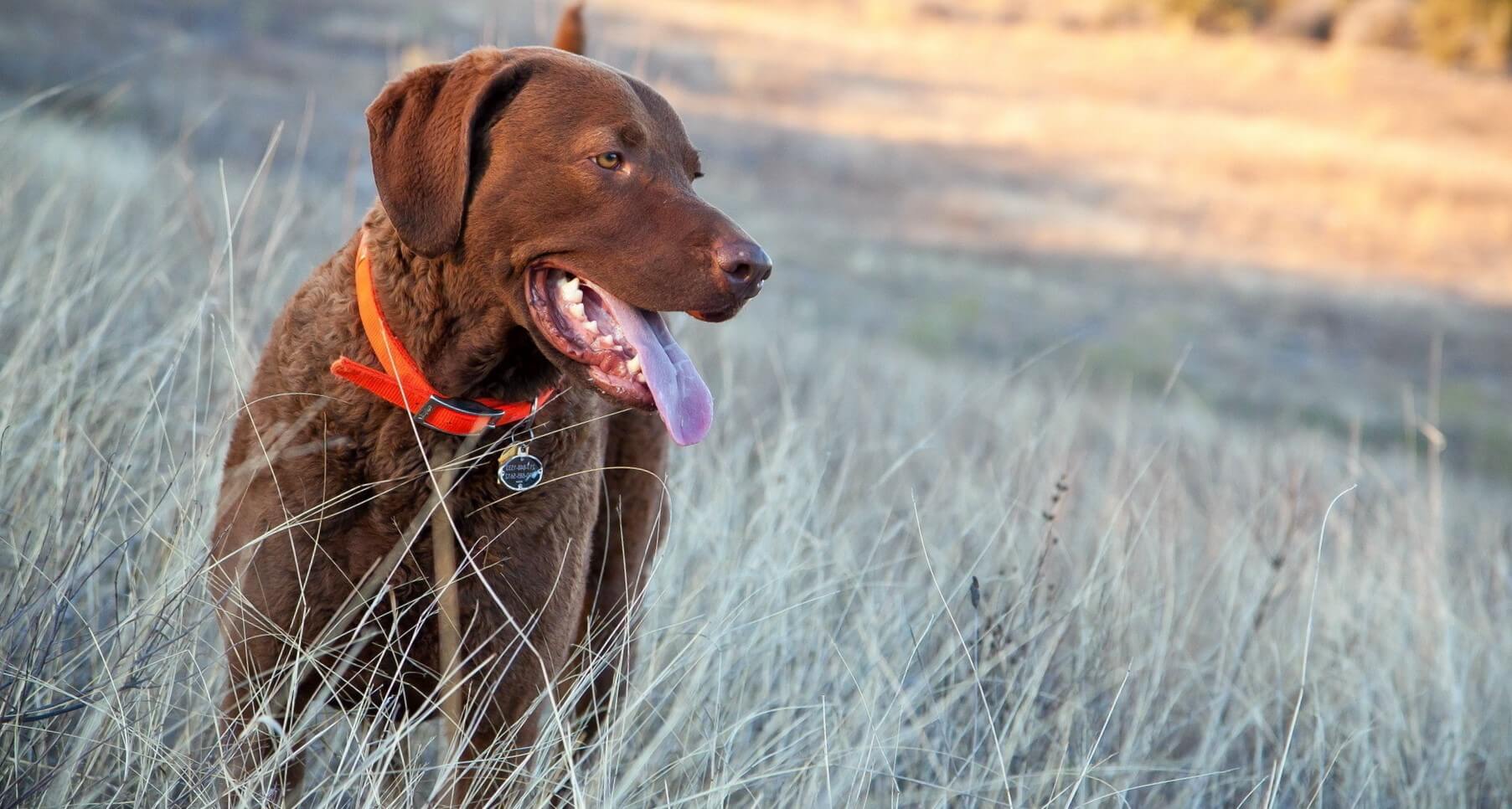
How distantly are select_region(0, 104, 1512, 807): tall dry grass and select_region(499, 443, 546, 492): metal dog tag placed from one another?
1.54 feet

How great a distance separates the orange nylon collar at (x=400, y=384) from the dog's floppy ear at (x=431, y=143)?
0.18m

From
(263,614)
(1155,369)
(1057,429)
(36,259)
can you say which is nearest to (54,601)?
(263,614)

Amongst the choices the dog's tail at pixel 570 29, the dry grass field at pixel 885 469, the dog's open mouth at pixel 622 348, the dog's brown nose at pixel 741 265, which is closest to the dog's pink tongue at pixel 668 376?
the dog's open mouth at pixel 622 348

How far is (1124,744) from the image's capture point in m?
3.25

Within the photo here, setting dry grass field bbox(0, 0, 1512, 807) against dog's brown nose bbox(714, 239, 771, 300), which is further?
dry grass field bbox(0, 0, 1512, 807)

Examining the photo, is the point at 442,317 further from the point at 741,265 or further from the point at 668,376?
the point at 741,265

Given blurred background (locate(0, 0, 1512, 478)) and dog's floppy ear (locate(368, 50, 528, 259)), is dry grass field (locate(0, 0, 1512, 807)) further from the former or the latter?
dog's floppy ear (locate(368, 50, 528, 259))

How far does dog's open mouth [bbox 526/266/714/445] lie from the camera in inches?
94.3

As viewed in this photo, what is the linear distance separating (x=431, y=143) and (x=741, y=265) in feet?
2.14

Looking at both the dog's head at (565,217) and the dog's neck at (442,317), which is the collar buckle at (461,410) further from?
the dog's head at (565,217)

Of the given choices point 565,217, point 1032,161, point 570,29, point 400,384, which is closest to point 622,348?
point 565,217

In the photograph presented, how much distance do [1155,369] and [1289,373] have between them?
2.20m

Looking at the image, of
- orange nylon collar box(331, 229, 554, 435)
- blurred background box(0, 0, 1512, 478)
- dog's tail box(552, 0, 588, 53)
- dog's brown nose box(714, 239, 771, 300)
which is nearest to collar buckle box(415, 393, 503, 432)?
orange nylon collar box(331, 229, 554, 435)

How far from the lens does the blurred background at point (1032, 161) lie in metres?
12.2
